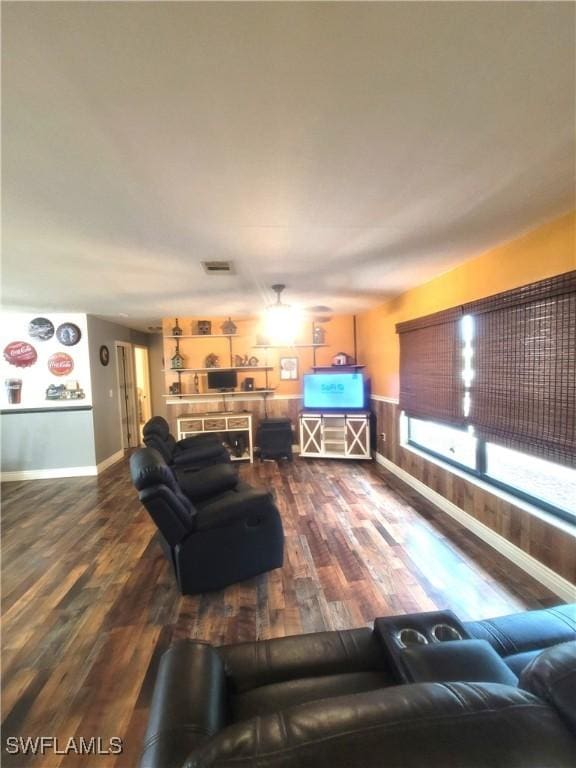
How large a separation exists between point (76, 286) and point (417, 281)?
11.2ft

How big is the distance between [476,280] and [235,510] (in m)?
2.61

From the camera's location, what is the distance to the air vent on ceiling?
2607mm

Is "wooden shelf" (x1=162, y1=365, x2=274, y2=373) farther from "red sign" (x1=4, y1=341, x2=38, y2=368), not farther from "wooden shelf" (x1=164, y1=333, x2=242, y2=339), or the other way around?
"red sign" (x1=4, y1=341, x2=38, y2=368)

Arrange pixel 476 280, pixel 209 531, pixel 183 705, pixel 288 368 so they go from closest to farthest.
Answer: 1. pixel 183 705
2. pixel 209 531
3. pixel 476 280
4. pixel 288 368

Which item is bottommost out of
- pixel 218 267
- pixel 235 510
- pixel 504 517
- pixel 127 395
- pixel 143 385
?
pixel 504 517

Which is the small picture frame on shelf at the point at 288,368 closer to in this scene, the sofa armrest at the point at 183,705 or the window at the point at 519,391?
the window at the point at 519,391

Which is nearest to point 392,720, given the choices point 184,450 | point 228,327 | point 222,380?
point 184,450

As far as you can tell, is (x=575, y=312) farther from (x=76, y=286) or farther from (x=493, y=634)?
(x=76, y=286)

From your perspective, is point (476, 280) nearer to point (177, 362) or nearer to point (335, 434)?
point (335, 434)

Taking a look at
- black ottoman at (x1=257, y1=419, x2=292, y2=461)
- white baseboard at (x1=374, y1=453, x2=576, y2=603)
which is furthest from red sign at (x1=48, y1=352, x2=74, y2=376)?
white baseboard at (x1=374, y1=453, x2=576, y2=603)

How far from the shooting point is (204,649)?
1.06m

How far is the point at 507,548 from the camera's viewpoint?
2461 millimetres

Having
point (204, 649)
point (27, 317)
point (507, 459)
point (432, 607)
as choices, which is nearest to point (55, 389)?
point (27, 317)

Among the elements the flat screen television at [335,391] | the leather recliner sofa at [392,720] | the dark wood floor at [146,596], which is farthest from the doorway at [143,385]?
the leather recliner sofa at [392,720]
